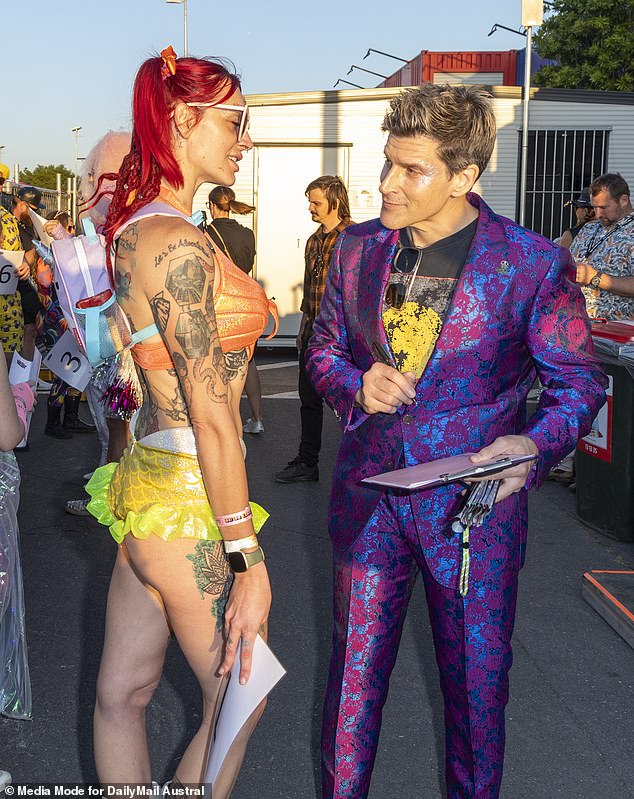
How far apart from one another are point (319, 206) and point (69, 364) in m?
2.95

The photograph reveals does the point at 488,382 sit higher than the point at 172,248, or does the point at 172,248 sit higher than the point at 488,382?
the point at 172,248

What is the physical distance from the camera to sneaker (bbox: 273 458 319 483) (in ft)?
22.5

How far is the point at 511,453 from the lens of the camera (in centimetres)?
205

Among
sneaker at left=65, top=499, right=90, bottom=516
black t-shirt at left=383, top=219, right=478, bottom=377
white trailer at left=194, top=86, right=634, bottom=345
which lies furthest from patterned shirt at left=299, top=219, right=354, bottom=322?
white trailer at left=194, top=86, right=634, bottom=345

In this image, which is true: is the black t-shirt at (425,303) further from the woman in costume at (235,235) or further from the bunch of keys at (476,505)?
the woman in costume at (235,235)

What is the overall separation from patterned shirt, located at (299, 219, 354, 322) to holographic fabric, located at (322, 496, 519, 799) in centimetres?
441

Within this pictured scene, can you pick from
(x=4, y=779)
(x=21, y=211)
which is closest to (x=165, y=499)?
(x=4, y=779)

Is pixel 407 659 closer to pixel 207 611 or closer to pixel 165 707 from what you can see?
pixel 165 707

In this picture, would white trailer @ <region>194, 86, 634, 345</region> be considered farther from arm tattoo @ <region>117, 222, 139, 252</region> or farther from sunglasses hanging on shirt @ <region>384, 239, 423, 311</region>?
arm tattoo @ <region>117, 222, 139, 252</region>

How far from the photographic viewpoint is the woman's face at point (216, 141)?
2.10 meters

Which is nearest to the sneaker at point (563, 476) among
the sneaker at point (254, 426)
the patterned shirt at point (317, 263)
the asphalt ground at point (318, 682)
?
the asphalt ground at point (318, 682)

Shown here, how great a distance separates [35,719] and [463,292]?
239 cm

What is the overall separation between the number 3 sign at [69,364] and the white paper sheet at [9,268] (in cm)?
192

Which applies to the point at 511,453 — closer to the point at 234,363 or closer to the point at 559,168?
the point at 234,363
